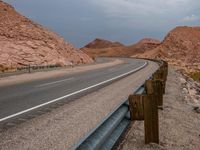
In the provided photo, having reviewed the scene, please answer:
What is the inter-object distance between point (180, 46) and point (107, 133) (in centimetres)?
11264

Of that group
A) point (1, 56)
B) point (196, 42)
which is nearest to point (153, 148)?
point (1, 56)

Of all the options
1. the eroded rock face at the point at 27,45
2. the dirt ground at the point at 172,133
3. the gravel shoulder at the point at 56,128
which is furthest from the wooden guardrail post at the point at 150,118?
the eroded rock face at the point at 27,45

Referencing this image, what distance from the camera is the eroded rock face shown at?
4466 centimetres

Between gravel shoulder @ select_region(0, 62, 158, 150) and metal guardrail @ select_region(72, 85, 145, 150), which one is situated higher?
metal guardrail @ select_region(72, 85, 145, 150)

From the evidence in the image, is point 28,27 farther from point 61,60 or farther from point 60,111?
point 60,111

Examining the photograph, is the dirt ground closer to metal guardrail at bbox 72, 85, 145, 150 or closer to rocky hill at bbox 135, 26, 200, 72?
metal guardrail at bbox 72, 85, 145, 150

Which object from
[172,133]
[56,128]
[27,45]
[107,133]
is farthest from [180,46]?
[107,133]

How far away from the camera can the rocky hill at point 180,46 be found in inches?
4294

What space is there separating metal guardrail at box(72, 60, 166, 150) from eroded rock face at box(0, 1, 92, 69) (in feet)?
114

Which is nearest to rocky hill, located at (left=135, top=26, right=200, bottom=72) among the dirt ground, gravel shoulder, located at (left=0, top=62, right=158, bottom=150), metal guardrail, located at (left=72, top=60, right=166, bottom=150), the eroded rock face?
the eroded rock face

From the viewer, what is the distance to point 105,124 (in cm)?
552

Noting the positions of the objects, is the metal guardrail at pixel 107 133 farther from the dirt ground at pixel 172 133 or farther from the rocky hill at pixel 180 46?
the rocky hill at pixel 180 46

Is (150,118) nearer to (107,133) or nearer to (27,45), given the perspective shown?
(107,133)

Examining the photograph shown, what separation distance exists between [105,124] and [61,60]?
155 ft
